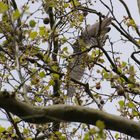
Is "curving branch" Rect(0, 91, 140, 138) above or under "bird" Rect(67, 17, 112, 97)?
under

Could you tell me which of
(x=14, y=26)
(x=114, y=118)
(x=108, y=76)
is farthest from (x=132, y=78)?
(x=114, y=118)

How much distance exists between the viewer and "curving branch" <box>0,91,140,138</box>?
7.59 ft

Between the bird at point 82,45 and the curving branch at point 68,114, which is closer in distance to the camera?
the curving branch at point 68,114

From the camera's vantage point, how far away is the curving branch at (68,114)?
91.1 inches

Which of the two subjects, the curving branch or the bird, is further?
the bird

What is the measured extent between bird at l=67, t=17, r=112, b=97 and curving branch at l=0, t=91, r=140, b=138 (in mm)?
2531

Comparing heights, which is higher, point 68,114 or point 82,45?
point 82,45

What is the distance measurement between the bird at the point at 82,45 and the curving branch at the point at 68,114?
253 centimetres

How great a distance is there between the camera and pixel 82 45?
5258 millimetres

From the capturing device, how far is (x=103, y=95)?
511cm

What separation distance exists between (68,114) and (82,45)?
2.95 m

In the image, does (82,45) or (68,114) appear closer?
(68,114)

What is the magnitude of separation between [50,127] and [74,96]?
20.4 inches

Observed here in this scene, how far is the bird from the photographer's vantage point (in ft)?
16.4
